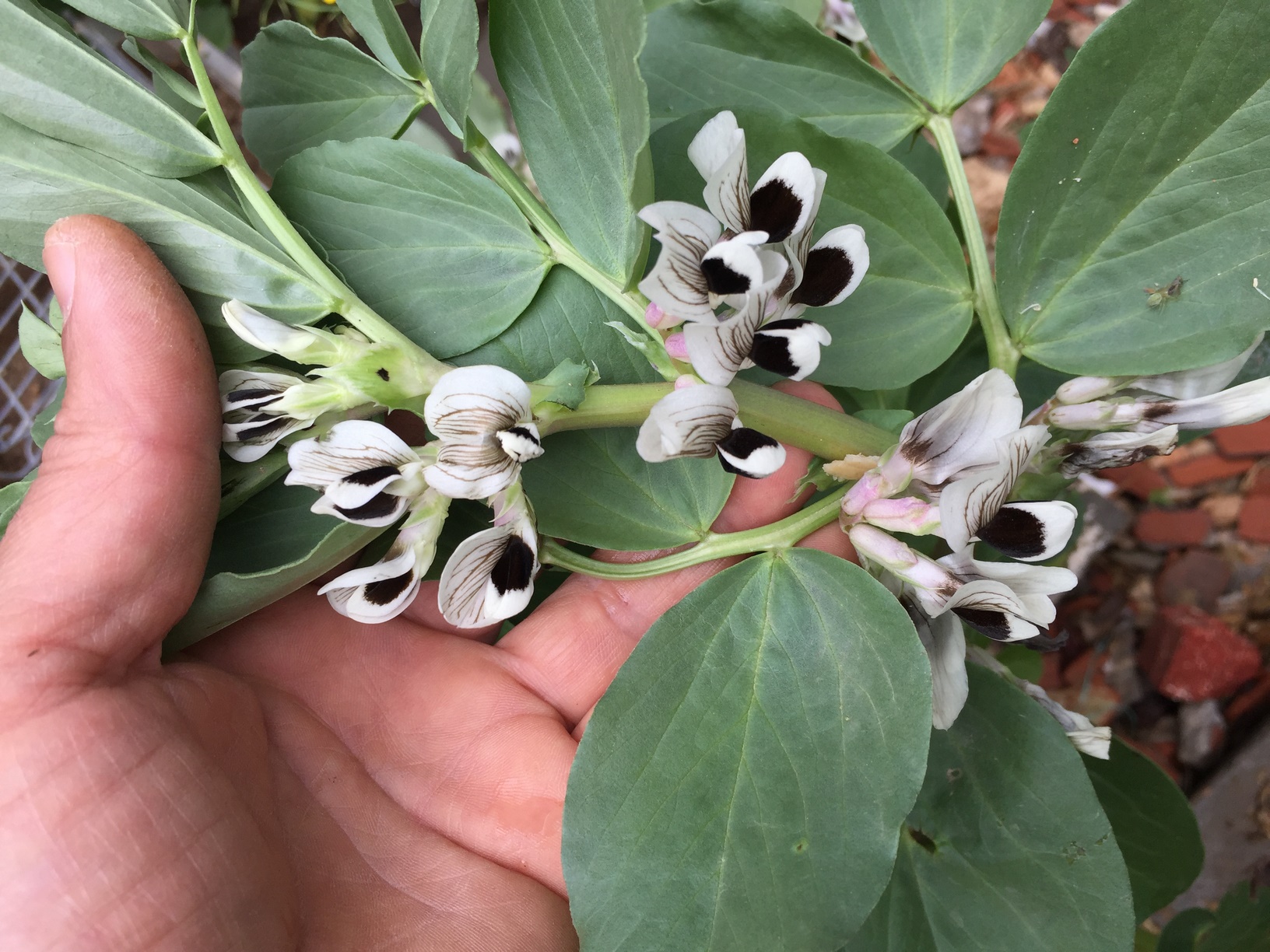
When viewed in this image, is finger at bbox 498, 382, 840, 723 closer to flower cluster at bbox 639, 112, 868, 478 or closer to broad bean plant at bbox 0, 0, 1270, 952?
broad bean plant at bbox 0, 0, 1270, 952

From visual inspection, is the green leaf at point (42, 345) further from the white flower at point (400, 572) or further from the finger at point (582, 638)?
the finger at point (582, 638)

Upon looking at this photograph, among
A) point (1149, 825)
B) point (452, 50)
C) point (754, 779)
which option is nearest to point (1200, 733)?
point (1149, 825)

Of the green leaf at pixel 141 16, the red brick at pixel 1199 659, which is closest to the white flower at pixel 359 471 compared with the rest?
the green leaf at pixel 141 16

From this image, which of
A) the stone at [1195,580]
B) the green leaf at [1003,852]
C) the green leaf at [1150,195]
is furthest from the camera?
the stone at [1195,580]

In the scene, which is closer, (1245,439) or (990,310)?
(990,310)

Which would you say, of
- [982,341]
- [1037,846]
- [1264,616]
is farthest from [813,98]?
[1264,616]

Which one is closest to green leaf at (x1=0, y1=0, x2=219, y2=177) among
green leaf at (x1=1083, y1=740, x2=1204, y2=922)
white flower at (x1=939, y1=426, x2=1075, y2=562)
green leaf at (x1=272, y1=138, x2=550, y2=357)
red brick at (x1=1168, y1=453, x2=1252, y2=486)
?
green leaf at (x1=272, y1=138, x2=550, y2=357)

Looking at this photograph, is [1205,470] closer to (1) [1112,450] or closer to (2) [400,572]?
(1) [1112,450]

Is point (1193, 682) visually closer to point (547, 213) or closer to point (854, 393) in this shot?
point (854, 393)
